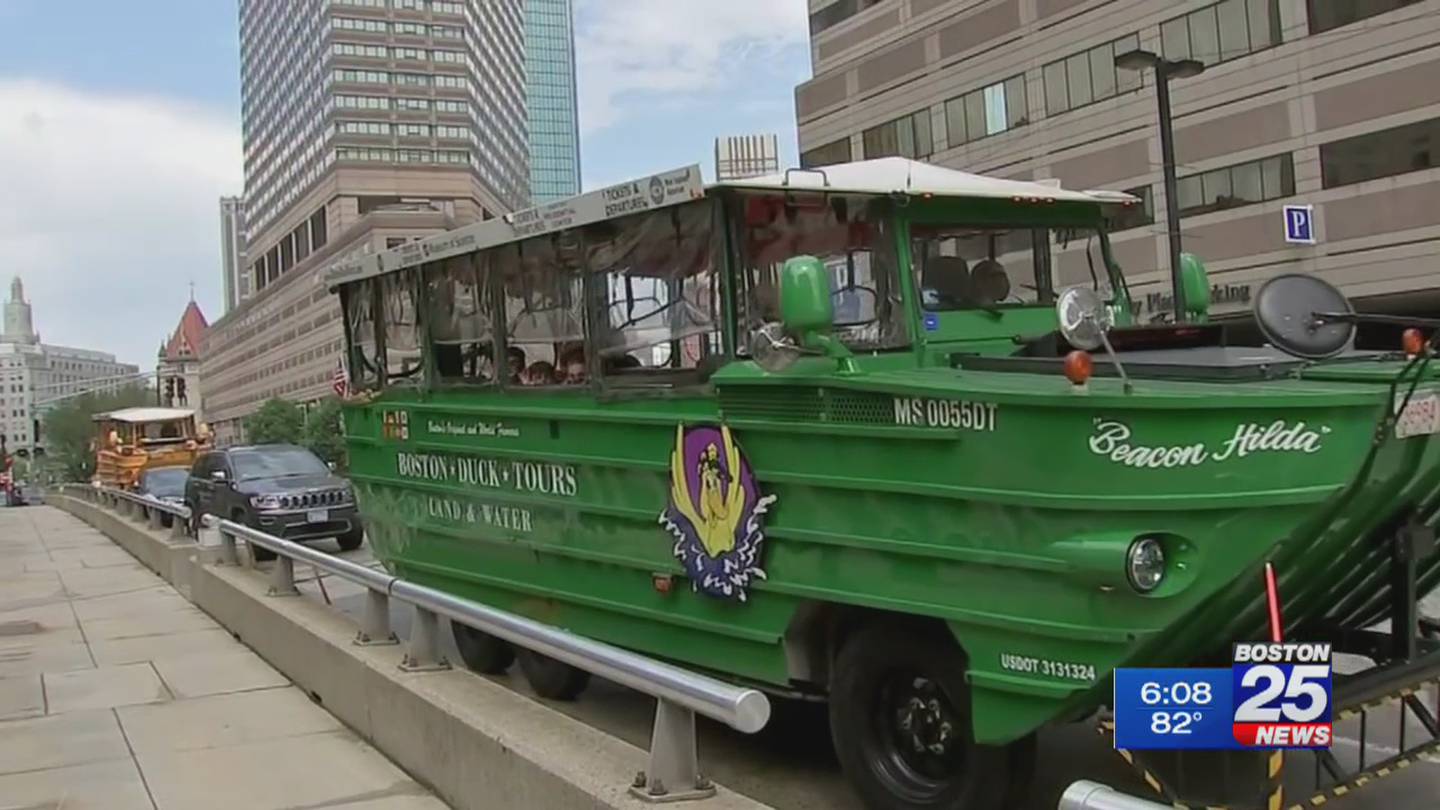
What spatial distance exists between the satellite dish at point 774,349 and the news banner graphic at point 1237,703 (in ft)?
7.54

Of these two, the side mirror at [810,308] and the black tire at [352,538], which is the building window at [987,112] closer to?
the black tire at [352,538]

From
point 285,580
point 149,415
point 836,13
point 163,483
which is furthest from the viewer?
point 836,13

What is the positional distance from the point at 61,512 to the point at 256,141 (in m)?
128

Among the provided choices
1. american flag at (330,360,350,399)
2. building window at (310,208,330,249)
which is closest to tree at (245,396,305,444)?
building window at (310,208,330,249)

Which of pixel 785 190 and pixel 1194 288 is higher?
pixel 785 190

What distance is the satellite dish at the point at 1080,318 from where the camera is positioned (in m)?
5.07

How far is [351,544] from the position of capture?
1909 cm

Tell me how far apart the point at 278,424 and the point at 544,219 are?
297 ft

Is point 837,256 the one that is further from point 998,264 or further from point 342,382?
point 342,382

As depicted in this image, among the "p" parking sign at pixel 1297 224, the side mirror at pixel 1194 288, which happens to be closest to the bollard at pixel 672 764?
the side mirror at pixel 1194 288

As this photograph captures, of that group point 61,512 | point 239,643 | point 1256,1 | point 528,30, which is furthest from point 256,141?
point 239,643

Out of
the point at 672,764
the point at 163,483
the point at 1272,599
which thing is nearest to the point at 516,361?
the point at 672,764

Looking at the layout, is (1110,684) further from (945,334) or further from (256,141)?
(256,141)

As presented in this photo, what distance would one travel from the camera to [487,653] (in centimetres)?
809
